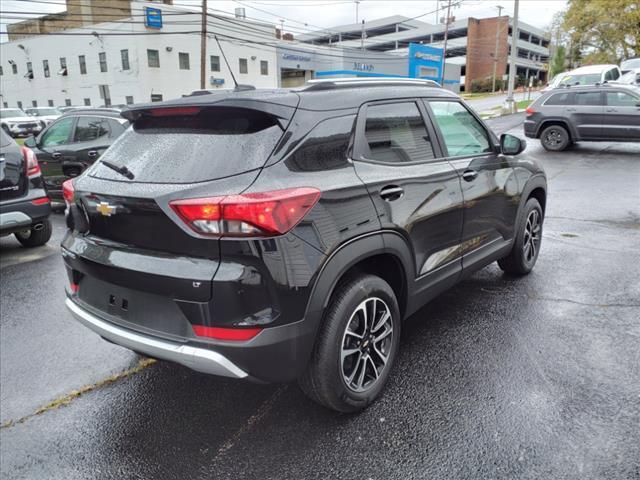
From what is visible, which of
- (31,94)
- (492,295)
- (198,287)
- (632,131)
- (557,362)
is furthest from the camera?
(31,94)

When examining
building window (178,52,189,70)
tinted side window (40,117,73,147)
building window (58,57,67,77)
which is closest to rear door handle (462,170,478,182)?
tinted side window (40,117,73,147)

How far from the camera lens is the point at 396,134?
3.10 metres

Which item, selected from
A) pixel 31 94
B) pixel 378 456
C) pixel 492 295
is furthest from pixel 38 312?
pixel 31 94

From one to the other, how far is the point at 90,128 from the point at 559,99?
37.3ft

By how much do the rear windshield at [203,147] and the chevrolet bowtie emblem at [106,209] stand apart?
0.57ft

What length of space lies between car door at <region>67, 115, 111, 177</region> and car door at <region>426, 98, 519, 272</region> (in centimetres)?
595

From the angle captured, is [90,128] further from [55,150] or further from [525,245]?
[525,245]

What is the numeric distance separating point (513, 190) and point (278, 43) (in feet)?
168

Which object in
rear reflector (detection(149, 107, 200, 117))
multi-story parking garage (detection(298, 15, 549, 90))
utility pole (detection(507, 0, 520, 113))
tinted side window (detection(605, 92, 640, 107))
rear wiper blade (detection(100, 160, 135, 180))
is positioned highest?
multi-story parking garage (detection(298, 15, 549, 90))

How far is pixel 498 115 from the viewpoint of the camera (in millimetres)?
24953

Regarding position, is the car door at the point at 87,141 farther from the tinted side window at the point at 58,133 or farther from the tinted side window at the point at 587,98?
the tinted side window at the point at 587,98

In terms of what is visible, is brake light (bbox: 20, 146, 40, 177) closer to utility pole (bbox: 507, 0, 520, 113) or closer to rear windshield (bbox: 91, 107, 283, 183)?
rear windshield (bbox: 91, 107, 283, 183)

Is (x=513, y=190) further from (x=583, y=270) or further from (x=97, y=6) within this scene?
(x=97, y=6)

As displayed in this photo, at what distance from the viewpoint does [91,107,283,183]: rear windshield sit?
2.39m
